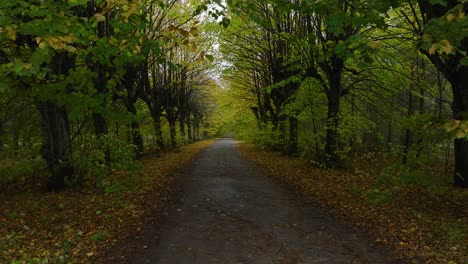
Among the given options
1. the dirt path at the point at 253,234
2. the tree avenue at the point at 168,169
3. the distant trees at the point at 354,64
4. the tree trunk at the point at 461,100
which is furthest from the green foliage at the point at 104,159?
the tree trunk at the point at 461,100

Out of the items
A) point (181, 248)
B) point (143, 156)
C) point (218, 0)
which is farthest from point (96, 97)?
point (143, 156)

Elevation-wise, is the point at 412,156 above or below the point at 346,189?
above

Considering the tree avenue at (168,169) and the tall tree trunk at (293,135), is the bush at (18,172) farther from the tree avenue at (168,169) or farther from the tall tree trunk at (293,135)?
the tall tree trunk at (293,135)

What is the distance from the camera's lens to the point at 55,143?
32.5 ft

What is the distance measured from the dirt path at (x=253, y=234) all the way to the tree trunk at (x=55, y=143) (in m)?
3.48

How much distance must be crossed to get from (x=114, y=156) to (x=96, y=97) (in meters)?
1.55

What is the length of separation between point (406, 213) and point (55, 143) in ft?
30.2

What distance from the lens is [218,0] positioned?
22.1ft

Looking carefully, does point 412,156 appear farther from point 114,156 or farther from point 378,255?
point 114,156

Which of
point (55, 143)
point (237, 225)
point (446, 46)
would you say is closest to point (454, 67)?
point (446, 46)

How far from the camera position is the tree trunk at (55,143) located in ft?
32.4

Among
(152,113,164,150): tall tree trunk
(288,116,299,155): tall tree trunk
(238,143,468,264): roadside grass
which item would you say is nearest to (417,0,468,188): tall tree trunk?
(238,143,468,264): roadside grass

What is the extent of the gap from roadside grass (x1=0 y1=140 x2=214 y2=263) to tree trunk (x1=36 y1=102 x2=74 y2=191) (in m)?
0.44

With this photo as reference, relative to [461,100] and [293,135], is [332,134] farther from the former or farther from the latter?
[461,100]
